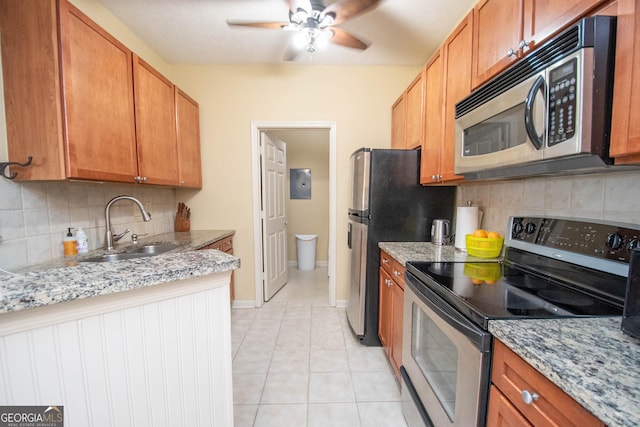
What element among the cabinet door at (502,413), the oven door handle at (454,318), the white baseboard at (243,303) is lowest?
the white baseboard at (243,303)

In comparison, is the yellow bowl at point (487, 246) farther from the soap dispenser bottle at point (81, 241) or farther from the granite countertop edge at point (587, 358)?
the soap dispenser bottle at point (81, 241)

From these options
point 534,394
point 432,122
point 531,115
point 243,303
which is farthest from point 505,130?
point 243,303

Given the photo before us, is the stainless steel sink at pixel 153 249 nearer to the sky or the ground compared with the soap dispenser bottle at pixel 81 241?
nearer to the ground

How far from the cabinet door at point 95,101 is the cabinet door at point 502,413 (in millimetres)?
1987

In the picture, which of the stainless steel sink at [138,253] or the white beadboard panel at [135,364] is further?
the stainless steel sink at [138,253]

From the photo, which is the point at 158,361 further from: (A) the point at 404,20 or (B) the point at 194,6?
(A) the point at 404,20

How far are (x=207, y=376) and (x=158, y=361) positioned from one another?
18 centimetres

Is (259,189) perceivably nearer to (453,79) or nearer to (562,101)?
(453,79)

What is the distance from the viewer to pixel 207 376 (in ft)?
2.94

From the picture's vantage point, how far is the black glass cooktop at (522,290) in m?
0.79

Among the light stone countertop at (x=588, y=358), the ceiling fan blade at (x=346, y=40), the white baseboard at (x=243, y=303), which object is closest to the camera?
the light stone countertop at (x=588, y=358)

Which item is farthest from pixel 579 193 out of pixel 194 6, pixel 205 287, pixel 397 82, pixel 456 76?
pixel 194 6

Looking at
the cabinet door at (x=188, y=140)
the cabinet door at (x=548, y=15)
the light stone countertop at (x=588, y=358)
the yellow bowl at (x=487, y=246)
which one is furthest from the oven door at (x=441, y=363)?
the cabinet door at (x=188, y=140)

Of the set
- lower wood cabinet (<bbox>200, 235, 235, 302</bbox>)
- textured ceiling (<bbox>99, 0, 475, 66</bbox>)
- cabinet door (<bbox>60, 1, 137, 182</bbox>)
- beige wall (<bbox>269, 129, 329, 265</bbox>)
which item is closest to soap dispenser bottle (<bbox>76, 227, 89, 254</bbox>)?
cabinet door (<bbox>60, 1, 137, 182</bbox>)
